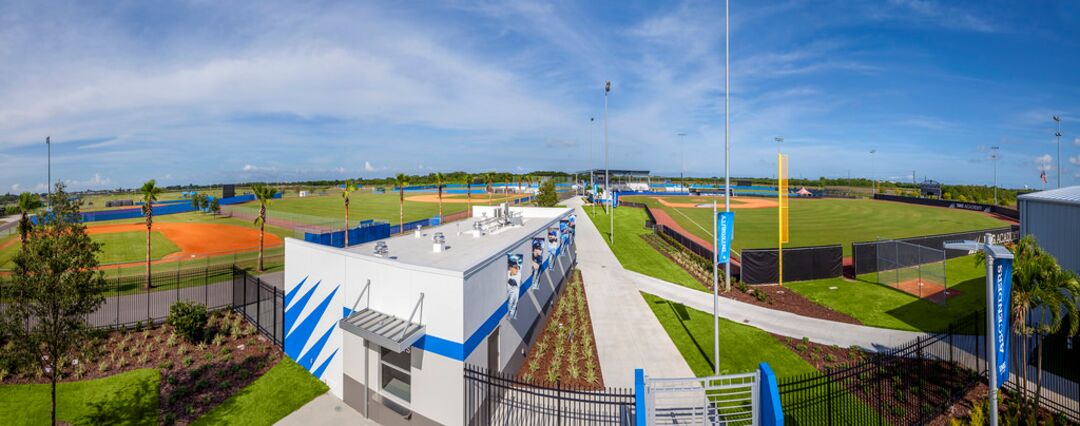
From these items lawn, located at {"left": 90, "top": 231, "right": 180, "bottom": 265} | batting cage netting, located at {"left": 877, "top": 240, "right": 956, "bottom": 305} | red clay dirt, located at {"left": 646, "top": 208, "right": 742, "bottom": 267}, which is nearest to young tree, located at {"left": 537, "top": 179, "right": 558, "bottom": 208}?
red clay dirt, located at {"left": 646, "top": 208, "right": 742, "bottom": 267}

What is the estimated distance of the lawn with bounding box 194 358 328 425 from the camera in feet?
41.1

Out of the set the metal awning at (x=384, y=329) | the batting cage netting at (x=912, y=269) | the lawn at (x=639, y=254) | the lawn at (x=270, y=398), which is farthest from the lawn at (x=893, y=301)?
the lawn at (x=270, y=398)

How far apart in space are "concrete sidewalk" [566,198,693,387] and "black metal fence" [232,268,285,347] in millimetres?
12905

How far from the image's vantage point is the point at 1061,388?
12461 millimetres

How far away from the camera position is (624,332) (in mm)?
18047

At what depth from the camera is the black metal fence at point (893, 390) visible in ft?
36.2

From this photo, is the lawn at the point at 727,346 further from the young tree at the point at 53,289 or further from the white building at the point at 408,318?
the young tree at the point at 53,289

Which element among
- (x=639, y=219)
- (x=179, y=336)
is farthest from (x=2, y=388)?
(x=639, y=219)

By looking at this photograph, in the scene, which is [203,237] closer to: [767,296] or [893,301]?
[767,296]

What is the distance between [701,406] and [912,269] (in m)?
20.7

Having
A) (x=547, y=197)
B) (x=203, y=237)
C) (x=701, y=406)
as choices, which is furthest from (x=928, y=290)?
(x=203, y=237)

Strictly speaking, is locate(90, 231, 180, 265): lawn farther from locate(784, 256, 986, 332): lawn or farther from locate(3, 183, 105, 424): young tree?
locate(784, 256, 986, 332): lawn

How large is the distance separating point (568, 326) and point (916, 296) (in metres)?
18.9

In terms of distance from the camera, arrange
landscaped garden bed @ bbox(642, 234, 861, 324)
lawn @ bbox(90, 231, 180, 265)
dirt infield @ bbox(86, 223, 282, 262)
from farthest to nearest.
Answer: dirt infield @ bbox(86, 223, 282, 262) < lawn @ bbox(90, 231, 180, 265) < landscaped garden bed @ bbox(642, 234, 861, 324)
